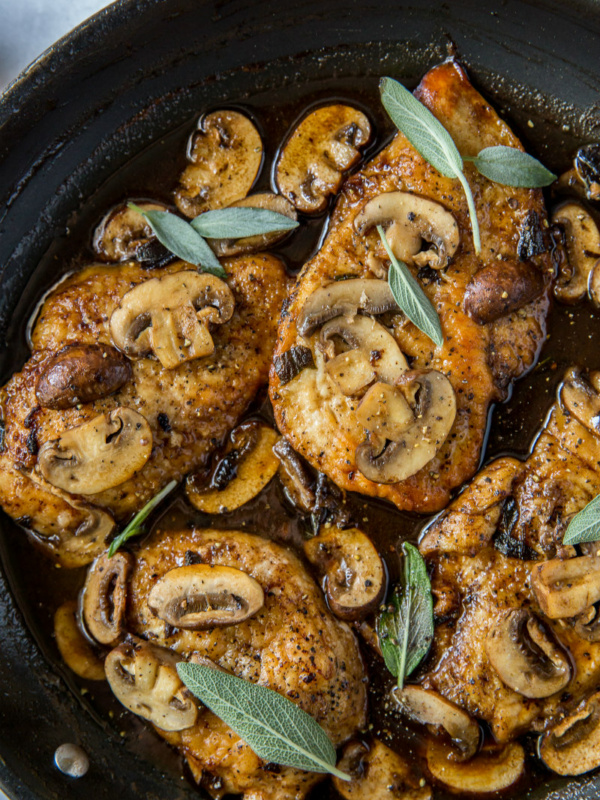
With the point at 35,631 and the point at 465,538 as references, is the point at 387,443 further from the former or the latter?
the point at 35,631

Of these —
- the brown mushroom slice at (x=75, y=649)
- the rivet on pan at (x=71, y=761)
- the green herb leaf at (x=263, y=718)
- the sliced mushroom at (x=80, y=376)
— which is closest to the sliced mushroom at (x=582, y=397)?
the green herb leaf at (x=263, y=718)

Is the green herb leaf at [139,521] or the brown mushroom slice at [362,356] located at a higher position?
the brown mushroom slice at [362,356]

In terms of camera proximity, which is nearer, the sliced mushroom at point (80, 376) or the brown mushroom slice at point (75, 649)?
the sliced mushroom at point (80, 376)

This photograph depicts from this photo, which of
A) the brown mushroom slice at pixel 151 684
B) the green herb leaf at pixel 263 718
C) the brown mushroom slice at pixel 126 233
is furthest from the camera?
the brown mushroom slice at pixel 126 233

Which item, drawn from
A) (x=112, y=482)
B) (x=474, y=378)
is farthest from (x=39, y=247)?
(x=474, y=378)

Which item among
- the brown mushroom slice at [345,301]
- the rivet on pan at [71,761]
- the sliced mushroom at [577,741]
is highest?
the brown mushroom slice at [345,301]

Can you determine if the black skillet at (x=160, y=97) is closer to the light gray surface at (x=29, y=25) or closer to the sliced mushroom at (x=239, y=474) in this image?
the sliced mushroom at (x=239, y=474)
